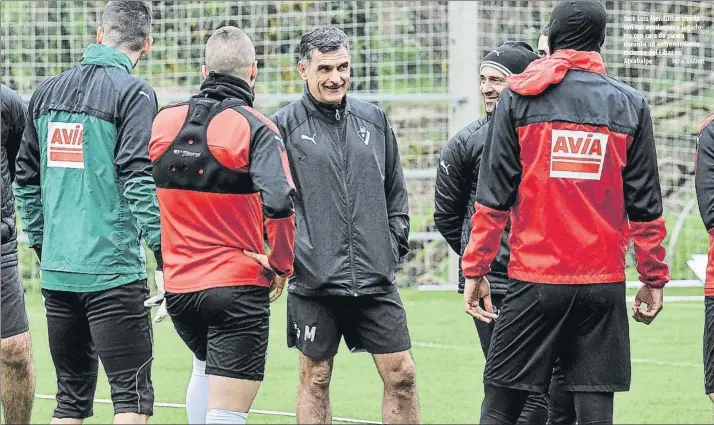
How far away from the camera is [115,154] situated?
5.66 m

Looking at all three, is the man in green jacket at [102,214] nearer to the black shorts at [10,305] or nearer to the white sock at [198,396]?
the white sock at [198,396]

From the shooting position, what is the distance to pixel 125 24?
5.86 metres

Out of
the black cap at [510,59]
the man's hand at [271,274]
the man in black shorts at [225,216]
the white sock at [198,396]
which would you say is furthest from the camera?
the black cap at [510,59]

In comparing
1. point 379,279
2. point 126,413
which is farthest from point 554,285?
point 126,413

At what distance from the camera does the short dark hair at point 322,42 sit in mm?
6062

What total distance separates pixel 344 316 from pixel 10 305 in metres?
1.80

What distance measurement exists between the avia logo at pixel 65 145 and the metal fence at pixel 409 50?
845 centimetres

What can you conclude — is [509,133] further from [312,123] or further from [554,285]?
[312,123]

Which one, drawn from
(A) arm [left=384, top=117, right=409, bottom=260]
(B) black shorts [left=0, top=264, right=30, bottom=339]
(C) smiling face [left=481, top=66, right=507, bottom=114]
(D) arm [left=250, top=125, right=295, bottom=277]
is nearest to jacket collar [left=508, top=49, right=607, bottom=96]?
(D) arm [left=250, top=125, right=295, bottom=277]

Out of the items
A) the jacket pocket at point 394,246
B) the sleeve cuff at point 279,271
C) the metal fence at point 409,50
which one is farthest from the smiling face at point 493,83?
the metal fence at point 409,50

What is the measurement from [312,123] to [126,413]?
168 cm

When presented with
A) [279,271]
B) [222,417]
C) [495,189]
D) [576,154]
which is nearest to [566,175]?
[576,154]

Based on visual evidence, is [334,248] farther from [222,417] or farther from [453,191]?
[222,417]

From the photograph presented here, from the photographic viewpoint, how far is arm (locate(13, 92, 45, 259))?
596 centimetres
